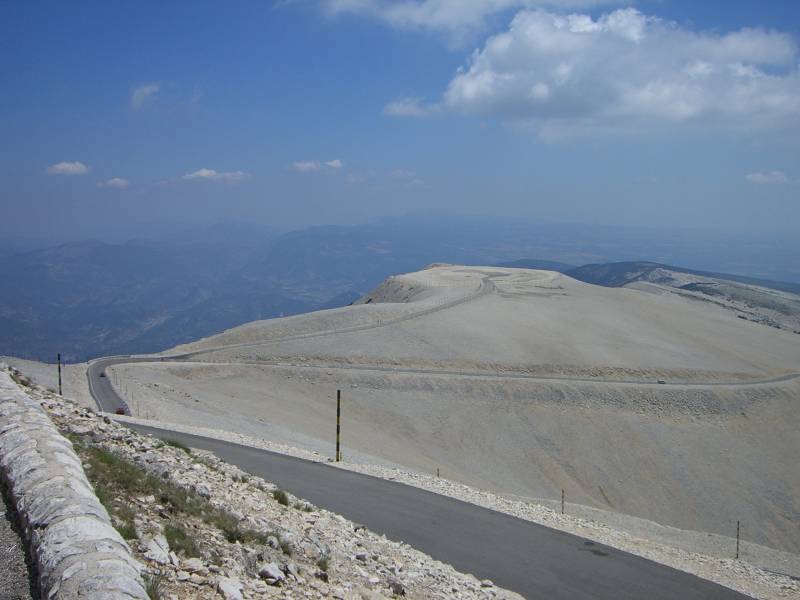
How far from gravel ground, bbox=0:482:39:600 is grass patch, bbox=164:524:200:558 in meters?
1.71

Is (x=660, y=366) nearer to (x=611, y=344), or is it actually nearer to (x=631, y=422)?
(x=611, y=344)

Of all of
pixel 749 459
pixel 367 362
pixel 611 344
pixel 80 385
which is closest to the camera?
pixel 80 385

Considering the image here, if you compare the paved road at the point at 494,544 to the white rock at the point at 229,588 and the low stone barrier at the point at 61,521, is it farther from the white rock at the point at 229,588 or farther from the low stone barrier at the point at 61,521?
the low stone barrier at the point at 61,521

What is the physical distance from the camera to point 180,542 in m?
7.81

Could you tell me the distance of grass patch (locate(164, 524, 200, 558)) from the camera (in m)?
7.64

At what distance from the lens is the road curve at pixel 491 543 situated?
13.6 metres

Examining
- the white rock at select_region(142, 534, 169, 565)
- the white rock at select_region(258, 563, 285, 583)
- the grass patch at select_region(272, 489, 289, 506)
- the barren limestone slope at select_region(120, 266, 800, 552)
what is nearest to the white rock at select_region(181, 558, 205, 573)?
the white rock at select_region(142, 534, 169, 565)

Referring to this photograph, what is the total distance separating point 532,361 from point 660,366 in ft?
43.0

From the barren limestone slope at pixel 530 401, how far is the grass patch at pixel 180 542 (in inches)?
786

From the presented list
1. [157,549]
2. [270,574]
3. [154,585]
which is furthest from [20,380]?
[154,585]

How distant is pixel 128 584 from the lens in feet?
17.5

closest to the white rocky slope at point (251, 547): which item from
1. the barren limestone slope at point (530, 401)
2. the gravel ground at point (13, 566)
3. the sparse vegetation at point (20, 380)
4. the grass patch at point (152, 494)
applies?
the grass patch at point (152, 494)

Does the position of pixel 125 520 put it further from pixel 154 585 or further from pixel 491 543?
pixel 491 543

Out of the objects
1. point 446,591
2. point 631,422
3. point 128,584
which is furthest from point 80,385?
point 631,422
